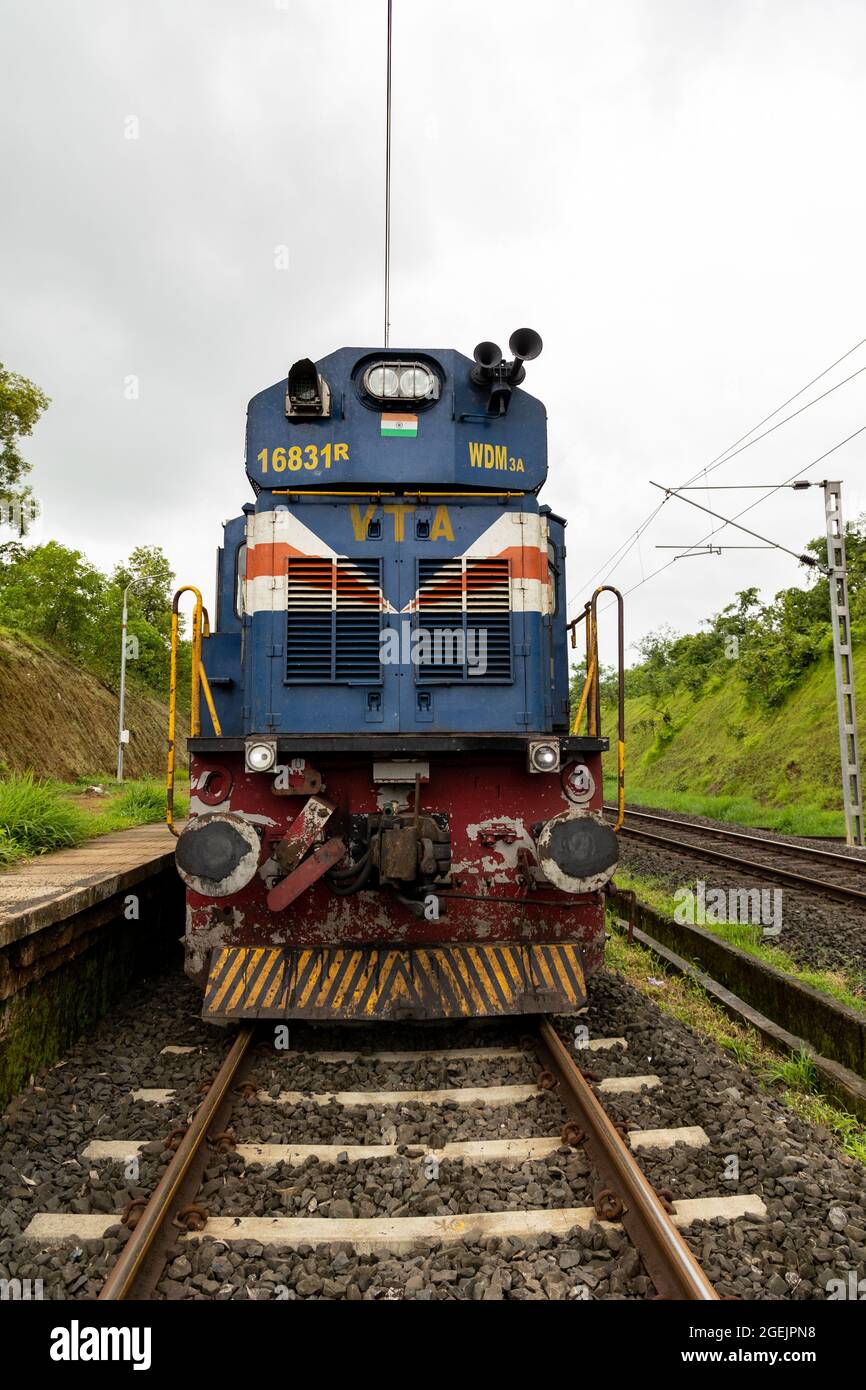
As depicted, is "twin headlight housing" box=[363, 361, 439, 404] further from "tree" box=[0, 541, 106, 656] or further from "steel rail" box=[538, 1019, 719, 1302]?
"tree" box=[0, 541, 106, 656]

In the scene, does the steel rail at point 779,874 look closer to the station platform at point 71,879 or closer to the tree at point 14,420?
the station platform at point 71,879

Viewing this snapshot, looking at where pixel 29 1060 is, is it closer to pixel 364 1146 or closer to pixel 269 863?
pixel 269 863

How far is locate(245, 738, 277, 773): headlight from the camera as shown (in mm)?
4207

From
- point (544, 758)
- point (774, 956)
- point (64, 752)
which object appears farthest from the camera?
point (64, 752)

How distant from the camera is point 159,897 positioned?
6.44 m

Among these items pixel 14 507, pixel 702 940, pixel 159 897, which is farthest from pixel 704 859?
pixel 14 507

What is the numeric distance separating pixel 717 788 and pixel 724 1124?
27059 mm

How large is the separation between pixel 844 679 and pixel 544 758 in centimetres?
1209

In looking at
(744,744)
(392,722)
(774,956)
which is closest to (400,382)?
(392,722)

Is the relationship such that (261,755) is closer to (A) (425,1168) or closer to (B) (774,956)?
(A) (425,1168)

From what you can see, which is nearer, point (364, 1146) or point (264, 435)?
point (364, 1146)

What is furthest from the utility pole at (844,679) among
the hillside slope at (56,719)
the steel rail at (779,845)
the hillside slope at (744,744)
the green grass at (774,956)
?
the hillside slope at (56,719)

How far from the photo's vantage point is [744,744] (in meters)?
28.8

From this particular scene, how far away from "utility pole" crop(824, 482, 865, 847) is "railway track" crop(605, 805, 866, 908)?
3.28ft
